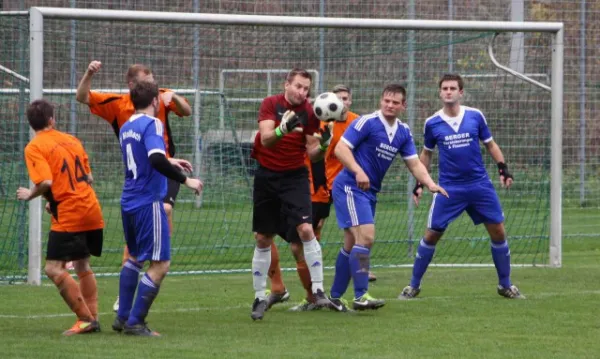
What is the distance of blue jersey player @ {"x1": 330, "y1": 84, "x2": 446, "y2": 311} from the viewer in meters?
10.0

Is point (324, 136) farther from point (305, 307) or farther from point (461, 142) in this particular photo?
point (461, 142)

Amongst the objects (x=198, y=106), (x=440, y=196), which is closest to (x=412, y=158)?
(x=440, y=196)

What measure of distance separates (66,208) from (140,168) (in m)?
0.66

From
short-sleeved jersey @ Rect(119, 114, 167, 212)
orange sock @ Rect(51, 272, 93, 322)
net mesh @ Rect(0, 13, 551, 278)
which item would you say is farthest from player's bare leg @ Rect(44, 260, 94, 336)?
net mesh @ Rect(0, 13, 551, 278)

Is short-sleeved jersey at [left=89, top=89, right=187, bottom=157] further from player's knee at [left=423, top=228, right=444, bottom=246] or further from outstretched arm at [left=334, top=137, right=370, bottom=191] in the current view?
player's knee at [left=423, top=228, right=444, bottom=246]

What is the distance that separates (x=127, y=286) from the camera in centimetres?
877

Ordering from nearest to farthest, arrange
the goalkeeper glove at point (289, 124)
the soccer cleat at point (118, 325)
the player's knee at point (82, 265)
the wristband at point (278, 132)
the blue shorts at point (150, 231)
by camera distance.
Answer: the blue shorts at point (150, 231) → the soccer cleat at point (118, 325) → the player's knee at point (82, 265) → the goalkeeper glove at point (289, 124) → the wristband at point (278, 132)

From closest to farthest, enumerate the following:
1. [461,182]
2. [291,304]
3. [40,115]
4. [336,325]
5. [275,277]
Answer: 1. [40,115]
2. [336,325]
3. [275,277]
4. [291,304]
5. [461,182]

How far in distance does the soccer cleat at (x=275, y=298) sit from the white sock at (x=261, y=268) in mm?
507

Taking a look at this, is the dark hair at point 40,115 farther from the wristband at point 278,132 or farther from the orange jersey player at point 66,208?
the wristband at point 278,132

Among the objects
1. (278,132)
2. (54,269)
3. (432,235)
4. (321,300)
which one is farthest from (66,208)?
(432,235)

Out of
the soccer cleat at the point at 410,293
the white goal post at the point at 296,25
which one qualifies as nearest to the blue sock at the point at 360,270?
the soccer cleat at the point at 410,293

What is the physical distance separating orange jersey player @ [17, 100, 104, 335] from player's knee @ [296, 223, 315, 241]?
1749mm

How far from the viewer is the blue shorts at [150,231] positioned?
860 cm
